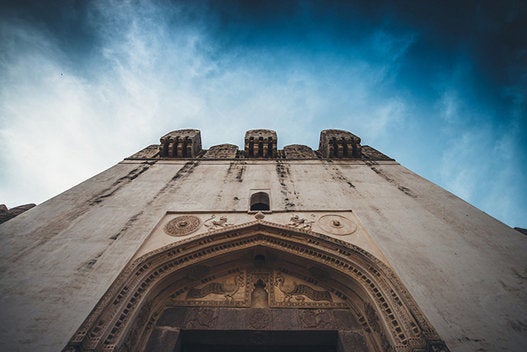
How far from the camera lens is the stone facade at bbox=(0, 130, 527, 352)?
10.3ft

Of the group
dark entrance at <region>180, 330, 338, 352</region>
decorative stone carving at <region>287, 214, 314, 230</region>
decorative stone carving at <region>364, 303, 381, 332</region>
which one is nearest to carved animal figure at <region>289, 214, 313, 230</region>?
decorative stone carving at <region>287, 214, 314, 230</region>

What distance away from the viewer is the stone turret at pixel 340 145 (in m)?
8.53

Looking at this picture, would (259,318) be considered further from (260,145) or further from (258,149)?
(260,145)

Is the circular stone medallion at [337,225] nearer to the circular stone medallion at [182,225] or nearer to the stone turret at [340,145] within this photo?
the circular stone medallion at [182,225]

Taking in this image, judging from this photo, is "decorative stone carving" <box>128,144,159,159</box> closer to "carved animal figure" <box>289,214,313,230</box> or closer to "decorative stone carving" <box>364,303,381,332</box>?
"carved animal figure" <box>289,214,313,230</box>

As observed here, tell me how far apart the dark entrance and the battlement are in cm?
548

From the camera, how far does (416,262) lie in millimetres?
4004

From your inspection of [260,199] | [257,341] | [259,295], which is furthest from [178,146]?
[257,341]

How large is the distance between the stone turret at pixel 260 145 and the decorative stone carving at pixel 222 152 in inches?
22.1

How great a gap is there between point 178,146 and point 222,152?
148 centimetres

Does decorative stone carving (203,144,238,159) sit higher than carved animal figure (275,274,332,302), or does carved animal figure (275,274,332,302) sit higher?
decorative stone carving (203,144,238,159)

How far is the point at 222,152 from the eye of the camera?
29.2 ft

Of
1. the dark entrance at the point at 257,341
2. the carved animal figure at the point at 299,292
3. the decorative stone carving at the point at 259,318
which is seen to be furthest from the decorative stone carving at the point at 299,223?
the dark entrance at the point at 257,341

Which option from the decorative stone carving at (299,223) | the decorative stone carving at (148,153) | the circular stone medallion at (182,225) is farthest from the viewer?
the decorative stone carving at (148,153)
